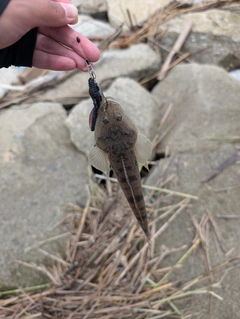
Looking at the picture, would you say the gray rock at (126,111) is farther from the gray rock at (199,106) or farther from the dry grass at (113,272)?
the dry grass at (113,272)

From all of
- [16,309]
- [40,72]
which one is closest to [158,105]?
[40,72]

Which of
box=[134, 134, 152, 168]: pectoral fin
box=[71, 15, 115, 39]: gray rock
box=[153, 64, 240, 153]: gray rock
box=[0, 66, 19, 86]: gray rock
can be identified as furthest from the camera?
box=[71, 15, 115, 39]: gray rock

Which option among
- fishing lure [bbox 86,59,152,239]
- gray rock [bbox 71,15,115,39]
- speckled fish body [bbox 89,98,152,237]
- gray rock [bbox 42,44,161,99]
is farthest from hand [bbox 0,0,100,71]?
gray rock [bbox 71,15,115,39]

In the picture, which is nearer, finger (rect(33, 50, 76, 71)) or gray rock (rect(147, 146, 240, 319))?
finger (rect(33, 50, 76, 71))

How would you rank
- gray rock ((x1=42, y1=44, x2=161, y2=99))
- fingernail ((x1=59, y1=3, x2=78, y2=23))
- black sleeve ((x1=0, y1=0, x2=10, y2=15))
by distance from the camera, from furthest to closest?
gray rock ((x1=42, y1=44, x2=161, y2=99))
fingernail ((x1=59, y1=3, x2=78, y2=23))
black sleeve ((x1=0, y1=0, x2=10, y2=15))

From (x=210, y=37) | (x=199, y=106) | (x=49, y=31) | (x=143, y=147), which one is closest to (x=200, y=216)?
(x=199, y=106)

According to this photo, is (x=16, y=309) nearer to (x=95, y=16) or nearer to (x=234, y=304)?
(x=234, y=304)

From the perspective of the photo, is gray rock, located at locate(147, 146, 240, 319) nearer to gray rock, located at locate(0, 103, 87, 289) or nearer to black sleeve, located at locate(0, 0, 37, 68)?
gray rock, located at locate(0, 103, 87, 289)
